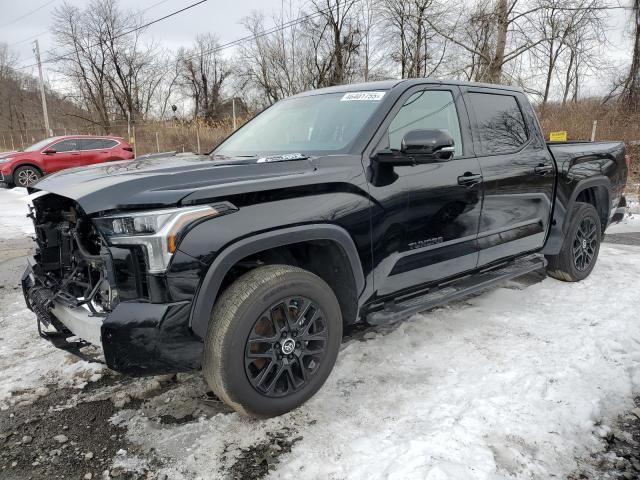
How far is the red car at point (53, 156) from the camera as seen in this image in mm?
14281

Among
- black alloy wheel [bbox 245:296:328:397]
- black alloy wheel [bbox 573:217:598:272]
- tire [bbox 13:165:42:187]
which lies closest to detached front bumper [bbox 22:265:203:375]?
black alloy wheel [bbox 245:296:328:397]

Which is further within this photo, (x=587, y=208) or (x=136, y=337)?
(x=587, y=208)

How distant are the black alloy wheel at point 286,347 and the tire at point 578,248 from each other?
2974mm

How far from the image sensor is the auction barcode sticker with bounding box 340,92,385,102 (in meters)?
3.16

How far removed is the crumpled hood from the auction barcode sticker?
0.76 metres

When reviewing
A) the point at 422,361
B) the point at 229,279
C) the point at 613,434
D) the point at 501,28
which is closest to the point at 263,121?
the point at 229,279

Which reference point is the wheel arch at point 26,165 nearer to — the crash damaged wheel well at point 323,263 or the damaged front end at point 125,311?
the damaged front end at point 125,311

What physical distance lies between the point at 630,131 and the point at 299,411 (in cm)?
1879

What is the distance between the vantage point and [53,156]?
14789mm

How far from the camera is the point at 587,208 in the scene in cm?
469

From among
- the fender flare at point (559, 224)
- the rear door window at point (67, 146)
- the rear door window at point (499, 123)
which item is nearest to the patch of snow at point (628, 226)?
the fender flare at point (559, 224)

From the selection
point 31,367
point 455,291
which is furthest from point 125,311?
point 455,291

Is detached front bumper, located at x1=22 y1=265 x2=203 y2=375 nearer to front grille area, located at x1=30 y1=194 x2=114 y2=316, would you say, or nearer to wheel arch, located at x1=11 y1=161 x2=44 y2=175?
front grille area, located at x1=30 y1=194 x2=114 y2=316

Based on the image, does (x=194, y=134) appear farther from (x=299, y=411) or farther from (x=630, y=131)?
(x=299, y=411)
